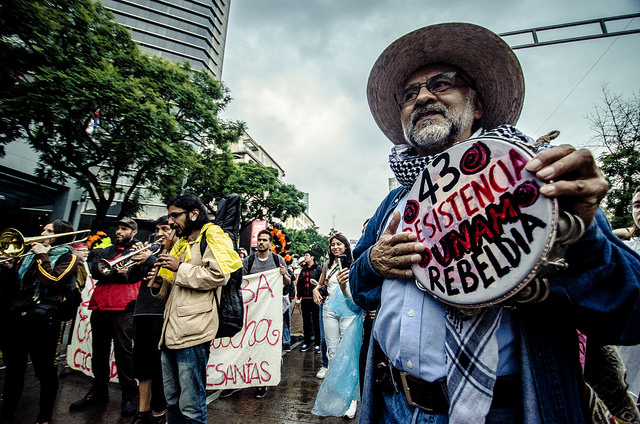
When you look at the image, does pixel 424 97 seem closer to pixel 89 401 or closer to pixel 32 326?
pixel 32 326

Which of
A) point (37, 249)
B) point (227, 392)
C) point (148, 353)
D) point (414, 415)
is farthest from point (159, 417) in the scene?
point (414, 415)

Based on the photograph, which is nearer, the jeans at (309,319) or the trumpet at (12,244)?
the trumpet at (12,244)

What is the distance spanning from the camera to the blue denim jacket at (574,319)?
0.74 m

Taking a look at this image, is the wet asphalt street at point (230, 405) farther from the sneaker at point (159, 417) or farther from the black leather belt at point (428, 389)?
the black leather belt at point (428, 389)

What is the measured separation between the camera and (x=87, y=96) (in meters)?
9.57

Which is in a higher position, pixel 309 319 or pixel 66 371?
pixel 309 319

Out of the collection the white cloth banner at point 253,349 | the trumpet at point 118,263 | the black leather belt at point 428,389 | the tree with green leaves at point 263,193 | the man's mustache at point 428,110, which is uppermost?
the tree with green leaves at point 263,193

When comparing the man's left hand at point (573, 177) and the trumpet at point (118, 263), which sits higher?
the trumpet at point (118, 263)

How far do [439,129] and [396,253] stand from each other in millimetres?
605

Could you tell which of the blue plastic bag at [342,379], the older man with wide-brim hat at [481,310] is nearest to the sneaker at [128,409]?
the blue plastic bag at [342,379]

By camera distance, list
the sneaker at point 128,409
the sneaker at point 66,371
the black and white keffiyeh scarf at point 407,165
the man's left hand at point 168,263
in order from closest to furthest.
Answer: the black and white keffiyeh scarf at point 407,165, the man's left hand at point 168,263, the sneaker at point 128,409, the sneaker at point 66,371

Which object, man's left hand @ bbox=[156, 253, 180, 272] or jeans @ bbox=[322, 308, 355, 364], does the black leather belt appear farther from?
jeans @ bbox=[322, 308, 355, 364]

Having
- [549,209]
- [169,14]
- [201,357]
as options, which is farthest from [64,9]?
[169,14]

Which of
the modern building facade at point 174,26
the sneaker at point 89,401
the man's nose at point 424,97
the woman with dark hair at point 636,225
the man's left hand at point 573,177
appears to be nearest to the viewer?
the man's left hand at point 573,177
